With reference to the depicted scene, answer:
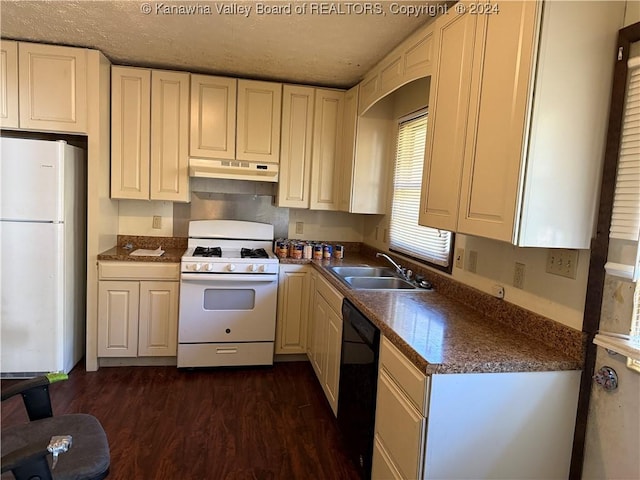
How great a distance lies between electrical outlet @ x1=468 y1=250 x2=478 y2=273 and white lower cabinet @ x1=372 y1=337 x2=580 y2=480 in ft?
2.54

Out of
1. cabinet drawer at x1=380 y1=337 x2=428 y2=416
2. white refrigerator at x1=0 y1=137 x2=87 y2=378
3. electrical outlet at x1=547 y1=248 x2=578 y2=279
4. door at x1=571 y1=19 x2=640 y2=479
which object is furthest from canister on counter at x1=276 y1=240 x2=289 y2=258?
door at x1=571 y1=19 x2=640 y2=479

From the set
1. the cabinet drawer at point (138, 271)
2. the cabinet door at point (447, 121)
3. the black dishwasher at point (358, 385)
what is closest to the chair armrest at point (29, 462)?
the black dishwasher at point (358, 385)

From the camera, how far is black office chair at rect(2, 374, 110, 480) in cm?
113

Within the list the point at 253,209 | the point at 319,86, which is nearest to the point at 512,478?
the point at 253,209

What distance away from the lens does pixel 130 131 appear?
10.5 ft

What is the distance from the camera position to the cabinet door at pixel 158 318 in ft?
10.3

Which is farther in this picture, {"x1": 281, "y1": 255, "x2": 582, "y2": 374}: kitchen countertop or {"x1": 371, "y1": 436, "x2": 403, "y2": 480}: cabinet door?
{"x1": 371, "y1": 436, "x2": 403, "y2": 480}: cabinet door

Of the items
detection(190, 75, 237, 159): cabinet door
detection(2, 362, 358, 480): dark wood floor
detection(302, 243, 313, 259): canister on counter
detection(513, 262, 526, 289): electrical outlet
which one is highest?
detection(190, 75, 237, 159): cabinet door

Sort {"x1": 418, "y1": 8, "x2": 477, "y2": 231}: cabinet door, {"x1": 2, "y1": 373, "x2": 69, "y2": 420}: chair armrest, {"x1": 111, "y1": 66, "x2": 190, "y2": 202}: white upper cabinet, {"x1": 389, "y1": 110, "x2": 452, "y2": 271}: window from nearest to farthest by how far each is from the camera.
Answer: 1. {"x1": 2, "y1": 373, "x2": 69, "y2": 420}: chair armrest
2. {"x1": 418, "y1": 8, "x2": 477, "y2": 231}: cabinet door
3. {"x1": 389, "y1": 110, "x2": 452, "y2": 271}: window
4. {"x1": 111, "y1": 66, "x2": 190, "y2": 202}: white upper cabinet

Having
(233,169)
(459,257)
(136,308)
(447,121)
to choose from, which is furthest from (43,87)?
(459,257)

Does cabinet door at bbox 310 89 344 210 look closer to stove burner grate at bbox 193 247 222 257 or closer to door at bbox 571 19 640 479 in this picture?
stove burner grate at bbox 193 247 222 257

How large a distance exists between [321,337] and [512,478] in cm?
158

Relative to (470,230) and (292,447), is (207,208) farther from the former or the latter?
(470,230)

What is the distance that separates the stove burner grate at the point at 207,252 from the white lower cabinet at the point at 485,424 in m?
2.08
